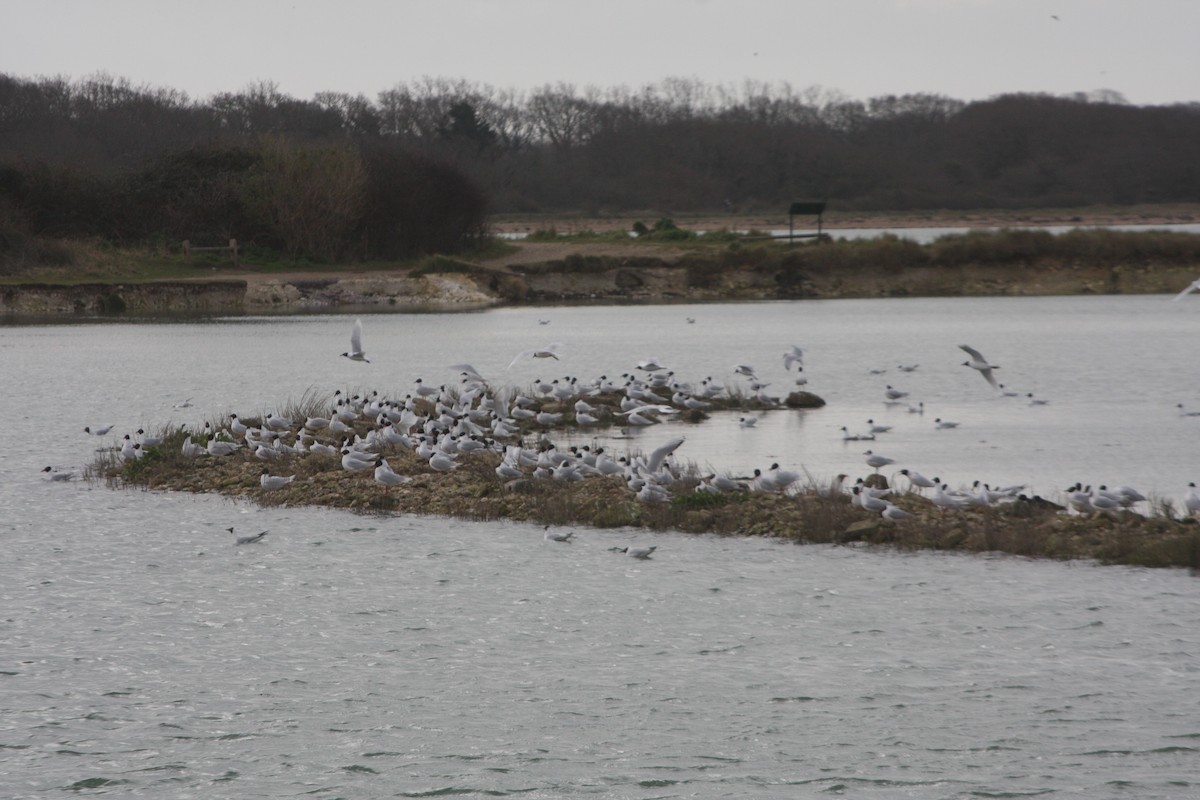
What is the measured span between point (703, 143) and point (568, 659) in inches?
4737

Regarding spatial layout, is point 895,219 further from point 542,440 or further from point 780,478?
point 780,478

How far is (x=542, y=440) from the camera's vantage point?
20828 mm

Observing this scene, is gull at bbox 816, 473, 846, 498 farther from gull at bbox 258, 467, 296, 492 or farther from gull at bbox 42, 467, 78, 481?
gull at bbox 42, 467, 78, 481

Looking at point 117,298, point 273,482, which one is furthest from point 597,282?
point 273,482

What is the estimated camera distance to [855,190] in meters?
120

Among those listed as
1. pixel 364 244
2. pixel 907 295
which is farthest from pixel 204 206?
pixel 907 295

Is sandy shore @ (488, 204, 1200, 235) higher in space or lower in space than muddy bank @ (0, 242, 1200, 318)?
higher

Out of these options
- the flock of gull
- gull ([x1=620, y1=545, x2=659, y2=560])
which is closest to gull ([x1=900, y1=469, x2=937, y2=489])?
the flock of gull

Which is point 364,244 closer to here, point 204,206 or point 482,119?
point 204,206

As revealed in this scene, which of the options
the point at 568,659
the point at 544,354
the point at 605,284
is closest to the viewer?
the point at 568,659

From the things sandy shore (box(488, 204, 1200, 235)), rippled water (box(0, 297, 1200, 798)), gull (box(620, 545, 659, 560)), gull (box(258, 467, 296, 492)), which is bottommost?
rippled water (box(0, 297, 1200, 798))

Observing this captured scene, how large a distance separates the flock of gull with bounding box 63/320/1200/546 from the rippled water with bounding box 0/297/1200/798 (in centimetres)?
102

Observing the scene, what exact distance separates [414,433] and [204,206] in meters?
50.2

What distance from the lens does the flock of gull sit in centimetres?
1556
